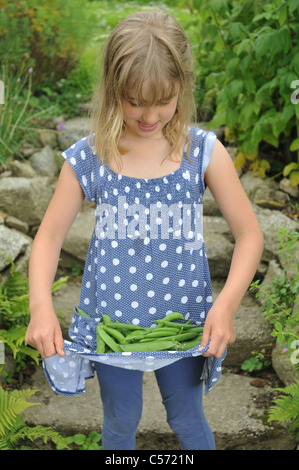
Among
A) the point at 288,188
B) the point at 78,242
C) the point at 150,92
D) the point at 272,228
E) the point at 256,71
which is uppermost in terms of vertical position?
the point at 150,92

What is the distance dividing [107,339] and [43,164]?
3251mm

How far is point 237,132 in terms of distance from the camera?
470 centimetres

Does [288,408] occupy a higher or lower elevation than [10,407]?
higher

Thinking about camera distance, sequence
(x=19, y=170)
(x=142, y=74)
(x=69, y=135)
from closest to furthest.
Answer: (x=142, y=74) < (x=19, y=170) < (x=69, y=135)

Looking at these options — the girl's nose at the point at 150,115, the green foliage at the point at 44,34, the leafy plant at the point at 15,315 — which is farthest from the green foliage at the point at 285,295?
the green foliage at the point at 44,34

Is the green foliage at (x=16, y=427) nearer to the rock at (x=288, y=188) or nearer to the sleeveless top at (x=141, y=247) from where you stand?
the sleeveless top at (x=141, y=247)

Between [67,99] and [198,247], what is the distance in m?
4.12

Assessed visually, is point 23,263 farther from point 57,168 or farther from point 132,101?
point 132,101

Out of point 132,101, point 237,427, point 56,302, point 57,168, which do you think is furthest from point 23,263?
point 132,101

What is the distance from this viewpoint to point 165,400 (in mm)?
2199

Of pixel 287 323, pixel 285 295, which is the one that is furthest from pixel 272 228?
pixel 287 323

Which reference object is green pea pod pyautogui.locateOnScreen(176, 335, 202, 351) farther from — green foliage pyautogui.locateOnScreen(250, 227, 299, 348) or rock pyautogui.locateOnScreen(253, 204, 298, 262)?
rock pyautogui.locateOnScreen(253, 204, 298, 262)

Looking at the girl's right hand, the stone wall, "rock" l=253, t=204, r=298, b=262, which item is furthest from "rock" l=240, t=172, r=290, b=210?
the girl's right hand

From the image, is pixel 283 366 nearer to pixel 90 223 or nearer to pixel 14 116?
pixel 90 223
